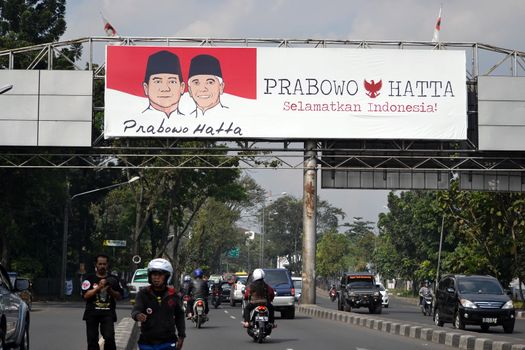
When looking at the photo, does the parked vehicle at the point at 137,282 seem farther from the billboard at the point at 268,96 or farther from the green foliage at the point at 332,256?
the green foliage at the point at 332,256

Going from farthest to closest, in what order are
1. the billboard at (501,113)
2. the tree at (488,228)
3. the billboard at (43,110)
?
1. the tree at (488,228)
2. the billboard at (501,113)
3. the billboard at (43,110)

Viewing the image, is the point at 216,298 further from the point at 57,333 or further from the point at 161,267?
the point at 161,267

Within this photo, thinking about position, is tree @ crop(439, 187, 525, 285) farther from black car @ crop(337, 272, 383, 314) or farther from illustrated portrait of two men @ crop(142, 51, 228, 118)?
illustrated portrait of two men @ crop(142, 51, 228, 118)

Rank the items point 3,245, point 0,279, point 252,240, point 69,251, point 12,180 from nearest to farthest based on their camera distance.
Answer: point 0,279
point 12,180
point 3,245
point 69,251
point 252,240

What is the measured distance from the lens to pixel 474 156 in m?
41.1

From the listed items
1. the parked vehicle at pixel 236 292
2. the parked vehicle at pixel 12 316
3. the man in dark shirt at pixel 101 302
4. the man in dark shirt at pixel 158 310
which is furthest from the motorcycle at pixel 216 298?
the man in dark shirt at pixel 158 310

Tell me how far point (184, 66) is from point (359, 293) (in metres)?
12.2

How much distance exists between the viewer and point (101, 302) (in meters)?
13.5

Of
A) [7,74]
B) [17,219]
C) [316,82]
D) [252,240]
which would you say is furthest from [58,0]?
[252,240]

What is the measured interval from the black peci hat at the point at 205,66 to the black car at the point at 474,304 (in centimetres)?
1303

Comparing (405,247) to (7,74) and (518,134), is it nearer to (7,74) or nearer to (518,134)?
(518,134)

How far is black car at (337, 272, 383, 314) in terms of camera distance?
4294 cm

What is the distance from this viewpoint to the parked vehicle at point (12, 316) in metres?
13.0

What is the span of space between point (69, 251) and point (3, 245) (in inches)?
679
